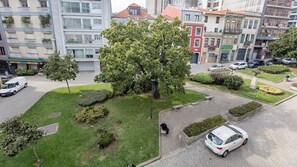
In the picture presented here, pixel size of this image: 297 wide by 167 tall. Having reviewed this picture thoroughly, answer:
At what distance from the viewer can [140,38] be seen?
1734 cm

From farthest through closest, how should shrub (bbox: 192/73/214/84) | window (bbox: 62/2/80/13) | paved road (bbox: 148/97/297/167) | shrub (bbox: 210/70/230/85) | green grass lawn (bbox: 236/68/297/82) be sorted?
window (bbox: 62/2/80/13)
green grass lawn (bbox: 236/68/297/82)
shrub (bbox: 192/73/214/84)
shrub (bbox: 210/70/230/85)
paved road (bbox: 148/97/297/167)

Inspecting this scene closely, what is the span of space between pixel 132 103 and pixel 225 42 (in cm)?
3498

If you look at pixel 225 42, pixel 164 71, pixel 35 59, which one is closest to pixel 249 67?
pixel 225 42

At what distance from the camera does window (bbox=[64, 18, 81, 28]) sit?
32.5 meters

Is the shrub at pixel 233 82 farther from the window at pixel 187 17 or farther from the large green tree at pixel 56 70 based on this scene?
the large green tree at pixel 56 70

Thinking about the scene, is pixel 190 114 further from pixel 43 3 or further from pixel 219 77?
pixel 43 3

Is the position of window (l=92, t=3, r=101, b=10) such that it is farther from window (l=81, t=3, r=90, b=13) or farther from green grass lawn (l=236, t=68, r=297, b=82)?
green grass lawn (l=236, t=68, r=297, b=82)

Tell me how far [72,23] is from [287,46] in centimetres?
4285

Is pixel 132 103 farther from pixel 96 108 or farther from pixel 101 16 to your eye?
pixel 101 16

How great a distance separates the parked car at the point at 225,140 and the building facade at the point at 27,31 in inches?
1322

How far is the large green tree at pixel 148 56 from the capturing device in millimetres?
15109

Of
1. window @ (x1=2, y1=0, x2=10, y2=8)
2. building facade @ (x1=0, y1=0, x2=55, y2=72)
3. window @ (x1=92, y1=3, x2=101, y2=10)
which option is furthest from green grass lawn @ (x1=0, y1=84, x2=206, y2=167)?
window @ (x1=2, y1=0, x2=10, y2=8)

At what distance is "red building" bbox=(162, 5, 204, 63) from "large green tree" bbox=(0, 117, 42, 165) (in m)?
32.9

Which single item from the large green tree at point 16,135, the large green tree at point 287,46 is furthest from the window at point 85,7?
the large green tree at point 287,46
